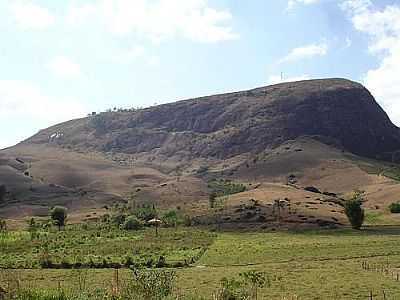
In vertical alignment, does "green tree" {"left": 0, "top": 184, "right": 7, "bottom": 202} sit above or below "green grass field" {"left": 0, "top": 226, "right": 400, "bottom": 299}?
above

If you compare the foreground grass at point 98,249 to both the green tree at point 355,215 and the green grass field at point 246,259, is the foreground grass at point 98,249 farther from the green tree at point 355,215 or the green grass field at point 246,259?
the green tree at point 355,215

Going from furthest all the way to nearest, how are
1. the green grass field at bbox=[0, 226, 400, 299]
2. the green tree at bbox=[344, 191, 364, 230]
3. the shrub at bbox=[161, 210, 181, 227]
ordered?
1. the shrub at bbox=[161, 210, 181, 227]
2. the green tree at bbox=[344, 191, 364, 230]
3. the green grass field at bbox=[0, 226, 400, 299]

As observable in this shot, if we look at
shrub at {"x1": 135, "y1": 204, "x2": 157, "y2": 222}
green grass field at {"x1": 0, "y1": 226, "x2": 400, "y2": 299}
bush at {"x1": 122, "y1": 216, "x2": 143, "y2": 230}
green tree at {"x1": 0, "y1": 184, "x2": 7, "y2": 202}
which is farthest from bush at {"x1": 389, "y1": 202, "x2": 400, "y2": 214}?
green tree at {"x1": 0, "y1": 184, "x2": 7, "y2": 202}

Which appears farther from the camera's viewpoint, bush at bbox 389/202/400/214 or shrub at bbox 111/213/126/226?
bush at bbox 389/202/400/214

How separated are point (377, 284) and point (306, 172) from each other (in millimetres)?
143604

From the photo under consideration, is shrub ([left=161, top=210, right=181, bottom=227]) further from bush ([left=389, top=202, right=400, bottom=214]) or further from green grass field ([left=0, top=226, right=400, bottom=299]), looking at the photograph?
bush ([left=389, top=202, right=400, bottom=214])

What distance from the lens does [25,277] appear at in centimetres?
4159

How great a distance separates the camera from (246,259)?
172 ft

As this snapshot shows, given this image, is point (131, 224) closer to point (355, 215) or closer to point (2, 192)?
point (355, 215)

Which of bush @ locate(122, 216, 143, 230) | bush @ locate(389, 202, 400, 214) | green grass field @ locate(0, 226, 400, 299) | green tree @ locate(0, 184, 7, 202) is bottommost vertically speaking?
green grass field @ locate(0, 226, 400, 299)

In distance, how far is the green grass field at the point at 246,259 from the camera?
3375 centimetres

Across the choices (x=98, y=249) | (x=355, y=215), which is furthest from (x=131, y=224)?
(x=355, y=215)

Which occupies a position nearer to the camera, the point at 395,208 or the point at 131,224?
the point at 131,224

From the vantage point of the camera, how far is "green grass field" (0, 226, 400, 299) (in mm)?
33750
